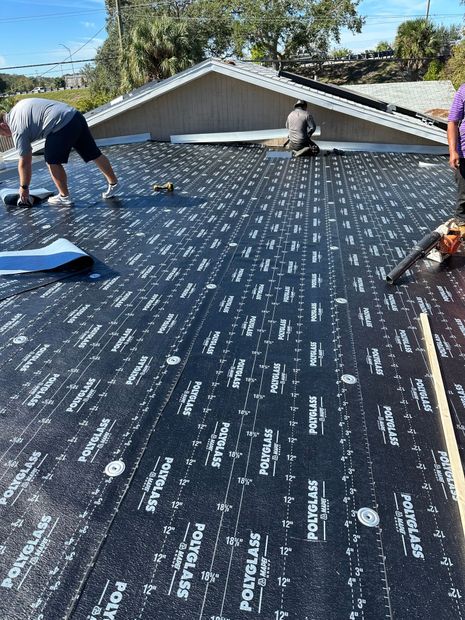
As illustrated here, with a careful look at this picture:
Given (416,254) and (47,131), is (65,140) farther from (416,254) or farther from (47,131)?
(416,254)

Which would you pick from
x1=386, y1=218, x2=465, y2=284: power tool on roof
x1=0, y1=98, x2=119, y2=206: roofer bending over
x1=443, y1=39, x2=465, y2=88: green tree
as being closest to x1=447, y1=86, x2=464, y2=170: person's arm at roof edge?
x1=386, y1=218, x2=465, y2=284: power tool on roof

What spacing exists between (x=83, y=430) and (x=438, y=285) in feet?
8.36

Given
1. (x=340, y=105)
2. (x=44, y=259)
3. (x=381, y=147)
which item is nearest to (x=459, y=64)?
(x=381, y=147)

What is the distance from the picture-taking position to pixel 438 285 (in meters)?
2.97

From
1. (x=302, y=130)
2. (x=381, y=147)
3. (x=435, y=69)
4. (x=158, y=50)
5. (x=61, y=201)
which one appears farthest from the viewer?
(x=435, y=69)

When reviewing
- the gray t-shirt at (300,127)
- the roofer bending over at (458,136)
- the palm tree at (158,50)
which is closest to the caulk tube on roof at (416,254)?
the roofer bending over at (458,136)

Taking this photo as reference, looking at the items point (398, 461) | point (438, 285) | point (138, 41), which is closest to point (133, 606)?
point (398, 461)

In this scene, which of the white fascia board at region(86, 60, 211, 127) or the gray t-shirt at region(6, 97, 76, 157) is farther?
the white fascia board at region(86, 60, 211, 127)

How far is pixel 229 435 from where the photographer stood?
1777mm

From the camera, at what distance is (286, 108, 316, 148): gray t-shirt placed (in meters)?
7.67

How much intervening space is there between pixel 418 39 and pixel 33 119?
3562 cm

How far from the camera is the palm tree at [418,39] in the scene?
30.4m

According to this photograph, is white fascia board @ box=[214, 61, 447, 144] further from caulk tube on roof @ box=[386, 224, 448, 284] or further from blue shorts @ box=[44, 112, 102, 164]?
caulk tube on roof @ box=[386, 224, 448, 284]

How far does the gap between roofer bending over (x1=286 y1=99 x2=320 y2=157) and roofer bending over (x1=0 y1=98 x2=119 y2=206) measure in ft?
14.1
